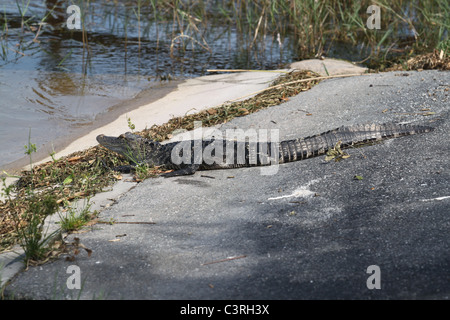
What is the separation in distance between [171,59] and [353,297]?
27.1 ft

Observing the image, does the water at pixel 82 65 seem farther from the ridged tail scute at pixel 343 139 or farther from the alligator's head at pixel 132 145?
the ridged tail scute at pixel 343 139

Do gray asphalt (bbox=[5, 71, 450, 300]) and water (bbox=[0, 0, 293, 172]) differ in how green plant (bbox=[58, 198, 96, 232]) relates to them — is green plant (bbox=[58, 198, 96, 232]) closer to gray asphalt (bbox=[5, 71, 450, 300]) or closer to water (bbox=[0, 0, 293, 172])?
gray asphalt (bbox=[5, 71, 450, 300])

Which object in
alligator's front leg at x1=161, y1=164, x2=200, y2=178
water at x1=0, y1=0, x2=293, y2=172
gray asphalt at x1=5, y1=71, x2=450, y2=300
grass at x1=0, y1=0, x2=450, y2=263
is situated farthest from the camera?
water at x1=0, y1=0, x2=293, y2=172

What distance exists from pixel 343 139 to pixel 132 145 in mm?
2277

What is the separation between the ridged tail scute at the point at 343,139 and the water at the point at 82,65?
3.34 m

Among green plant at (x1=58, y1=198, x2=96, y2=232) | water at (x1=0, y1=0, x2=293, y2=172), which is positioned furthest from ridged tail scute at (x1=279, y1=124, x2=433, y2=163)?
water at (x1=0, y1=0, x2=293, y2=172)

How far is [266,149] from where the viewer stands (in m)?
4.82

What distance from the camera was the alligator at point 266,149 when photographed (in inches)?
187

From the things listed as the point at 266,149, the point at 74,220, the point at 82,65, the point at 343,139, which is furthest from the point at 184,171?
the point at 82,65

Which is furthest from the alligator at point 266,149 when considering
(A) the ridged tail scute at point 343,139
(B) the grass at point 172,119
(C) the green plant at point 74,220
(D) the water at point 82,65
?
(D) the water at point 82,65

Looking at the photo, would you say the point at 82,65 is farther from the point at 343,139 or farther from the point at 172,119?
the point at 343,139

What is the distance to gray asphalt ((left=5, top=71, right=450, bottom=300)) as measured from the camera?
268cm

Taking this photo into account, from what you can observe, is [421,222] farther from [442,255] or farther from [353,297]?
[353,297]
